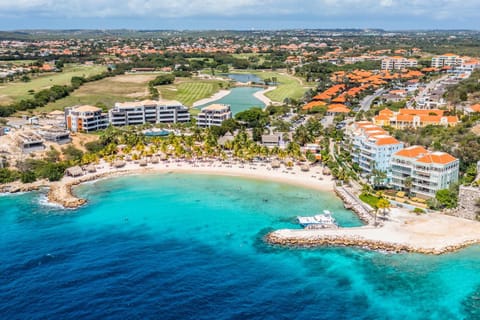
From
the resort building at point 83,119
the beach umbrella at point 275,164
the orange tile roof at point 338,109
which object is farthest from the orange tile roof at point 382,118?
the resort building at point 83,119

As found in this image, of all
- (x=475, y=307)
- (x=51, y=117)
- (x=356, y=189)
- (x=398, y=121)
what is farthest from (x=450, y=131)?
(x=51, y=117)

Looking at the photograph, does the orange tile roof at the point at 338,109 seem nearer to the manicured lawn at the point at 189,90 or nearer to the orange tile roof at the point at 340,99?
the orange tile roof at the point at 340,99

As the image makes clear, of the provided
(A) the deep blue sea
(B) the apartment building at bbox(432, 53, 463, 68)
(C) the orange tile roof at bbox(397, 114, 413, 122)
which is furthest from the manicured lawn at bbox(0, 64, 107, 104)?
(B) the apartment building at bbox(432, 53, 463, 68)

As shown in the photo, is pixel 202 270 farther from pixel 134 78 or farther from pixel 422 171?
pixel 134 78

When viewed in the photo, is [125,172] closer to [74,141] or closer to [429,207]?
[74,141]

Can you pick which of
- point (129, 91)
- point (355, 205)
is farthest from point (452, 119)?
point (129, 91)

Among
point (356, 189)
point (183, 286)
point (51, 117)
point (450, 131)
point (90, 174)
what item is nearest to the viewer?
point (183, 286)
